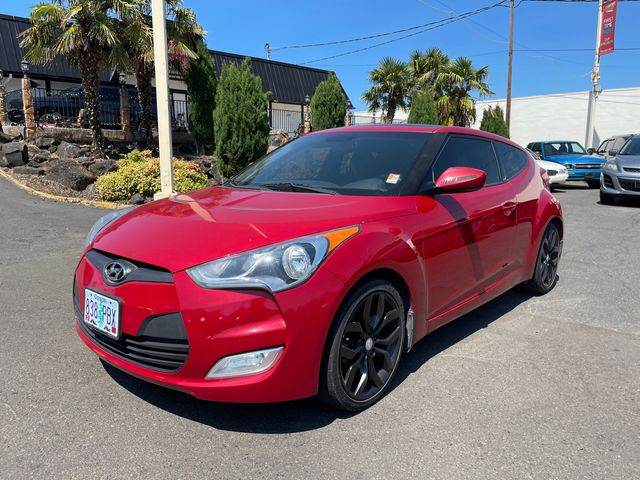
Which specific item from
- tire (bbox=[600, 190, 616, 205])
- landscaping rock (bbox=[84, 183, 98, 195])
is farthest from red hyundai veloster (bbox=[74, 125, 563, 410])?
tire (bbox=[600, 190, 616, 205])

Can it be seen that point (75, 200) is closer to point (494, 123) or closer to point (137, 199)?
point (137, 199)

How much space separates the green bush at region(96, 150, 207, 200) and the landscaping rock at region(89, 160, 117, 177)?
2.67 ft

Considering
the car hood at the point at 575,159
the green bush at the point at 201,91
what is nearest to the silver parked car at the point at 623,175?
the car hood at the point at 575,159

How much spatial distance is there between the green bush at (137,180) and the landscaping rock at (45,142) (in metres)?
3.77

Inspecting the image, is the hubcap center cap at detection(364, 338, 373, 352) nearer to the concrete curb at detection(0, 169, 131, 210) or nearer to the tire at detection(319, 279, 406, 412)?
the tire at detection(319, 279, 406, 412)

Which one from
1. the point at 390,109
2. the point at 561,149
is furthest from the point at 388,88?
the point at 561,149

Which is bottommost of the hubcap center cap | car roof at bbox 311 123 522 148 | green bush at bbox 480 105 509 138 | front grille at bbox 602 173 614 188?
the hubcap center cap

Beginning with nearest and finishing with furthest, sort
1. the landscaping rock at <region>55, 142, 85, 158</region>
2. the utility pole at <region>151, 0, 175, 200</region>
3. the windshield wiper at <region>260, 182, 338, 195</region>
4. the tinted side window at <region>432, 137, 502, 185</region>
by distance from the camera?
1. the windshield wiper at <region>260, 182, 338, 195</region>
2. the tinted side window at <region>432, 137, 502, 185</region>
3. the utility pole at <region>151, 0, 175, 200</region>
4. the landscaping rock at <region>55, 142, 85, 158</region>

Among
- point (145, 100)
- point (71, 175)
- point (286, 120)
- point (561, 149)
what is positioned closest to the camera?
point (71, 175)

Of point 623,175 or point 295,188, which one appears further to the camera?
point 623,175

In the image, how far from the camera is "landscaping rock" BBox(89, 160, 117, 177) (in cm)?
1197

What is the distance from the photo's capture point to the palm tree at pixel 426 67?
2505cm

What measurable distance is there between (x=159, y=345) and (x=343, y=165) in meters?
1.81

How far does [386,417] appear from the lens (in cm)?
272
